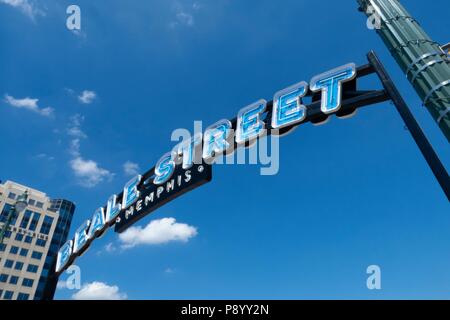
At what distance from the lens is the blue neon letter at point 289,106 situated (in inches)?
386

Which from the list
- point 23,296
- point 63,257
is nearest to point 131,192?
point 63,257

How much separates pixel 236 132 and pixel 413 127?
5.58m

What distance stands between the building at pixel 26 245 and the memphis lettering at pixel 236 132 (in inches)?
2392

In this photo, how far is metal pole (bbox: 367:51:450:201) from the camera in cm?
616

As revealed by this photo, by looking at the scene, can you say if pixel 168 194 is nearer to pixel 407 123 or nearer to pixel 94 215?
pixel 94 215

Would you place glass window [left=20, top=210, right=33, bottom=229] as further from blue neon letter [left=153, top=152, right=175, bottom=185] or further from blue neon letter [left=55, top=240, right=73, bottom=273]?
blue neon letter [left=153, top=152, right=175, bottom=185]

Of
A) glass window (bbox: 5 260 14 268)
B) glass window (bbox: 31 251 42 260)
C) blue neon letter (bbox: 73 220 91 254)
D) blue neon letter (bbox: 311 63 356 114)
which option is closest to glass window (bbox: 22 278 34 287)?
glass window (bbox: 5 260 14 268)

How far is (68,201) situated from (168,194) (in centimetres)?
9978

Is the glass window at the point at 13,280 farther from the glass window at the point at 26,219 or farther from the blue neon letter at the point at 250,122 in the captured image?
the blue neon letter at the point at 250,122

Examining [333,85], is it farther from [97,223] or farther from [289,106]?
[97,223]

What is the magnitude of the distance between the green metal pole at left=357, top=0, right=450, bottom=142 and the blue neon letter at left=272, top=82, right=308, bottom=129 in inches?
142

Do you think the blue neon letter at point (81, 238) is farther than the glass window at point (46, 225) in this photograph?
No

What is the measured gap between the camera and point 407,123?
7.34 metres

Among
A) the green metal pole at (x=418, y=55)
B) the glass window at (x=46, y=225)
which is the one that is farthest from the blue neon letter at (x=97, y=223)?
the glass window at (x=46, y=225)
